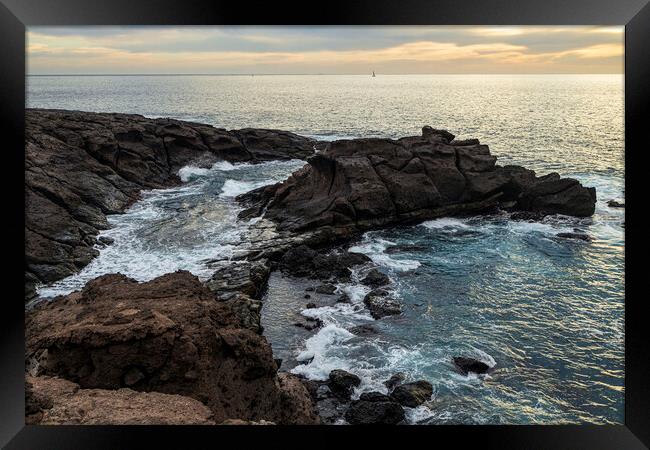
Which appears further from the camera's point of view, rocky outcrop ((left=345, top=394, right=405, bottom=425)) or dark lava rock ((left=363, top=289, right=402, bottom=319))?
dark lava rock ((left=363, top=289, right=402, bottom=319))

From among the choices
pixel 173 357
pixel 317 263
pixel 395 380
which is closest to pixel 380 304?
pixel 317 263

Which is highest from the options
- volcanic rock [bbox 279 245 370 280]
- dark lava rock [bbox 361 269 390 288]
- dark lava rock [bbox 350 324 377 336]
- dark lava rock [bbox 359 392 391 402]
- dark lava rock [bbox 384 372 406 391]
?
volcanic rock [bbox 279 245 370 280]

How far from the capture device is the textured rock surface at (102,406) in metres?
8.43

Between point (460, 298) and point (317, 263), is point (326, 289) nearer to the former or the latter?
point (317, 263)

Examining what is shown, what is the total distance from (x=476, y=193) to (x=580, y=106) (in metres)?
74.1

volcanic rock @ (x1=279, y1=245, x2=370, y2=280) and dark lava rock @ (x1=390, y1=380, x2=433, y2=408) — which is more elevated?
volcanic rock @ (x1=279, y1=245, x2=370, y2=280)

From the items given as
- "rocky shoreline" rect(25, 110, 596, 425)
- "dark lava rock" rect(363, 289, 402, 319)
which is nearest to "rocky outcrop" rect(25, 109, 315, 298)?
"rocky shoreline" rect(25, 110, 596, 425)

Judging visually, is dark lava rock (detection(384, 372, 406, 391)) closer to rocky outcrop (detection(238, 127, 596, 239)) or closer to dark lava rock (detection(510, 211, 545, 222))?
rocky outcrop (detection(238, 127, 596, 239))

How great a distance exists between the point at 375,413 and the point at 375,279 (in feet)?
34.8

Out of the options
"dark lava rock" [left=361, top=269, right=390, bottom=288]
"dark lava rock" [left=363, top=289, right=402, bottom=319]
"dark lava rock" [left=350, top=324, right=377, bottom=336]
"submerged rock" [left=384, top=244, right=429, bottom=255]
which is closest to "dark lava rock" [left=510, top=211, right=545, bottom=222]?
"submerged rock" [left=384, top=244, right=429, bottom=255]

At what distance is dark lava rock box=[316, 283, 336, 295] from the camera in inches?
969

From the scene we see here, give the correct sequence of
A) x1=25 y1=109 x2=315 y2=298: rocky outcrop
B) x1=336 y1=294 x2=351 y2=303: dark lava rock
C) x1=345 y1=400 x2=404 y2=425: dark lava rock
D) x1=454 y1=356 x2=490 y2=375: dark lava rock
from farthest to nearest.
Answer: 1. x1=25 y1=109 x2=315 y2=298: rocky outcrop
2. x1=336 y1=294 x2=351 y2=303: dark lava rock
3. x1=454 y1=356 x2=490 y2=375: dark lava rock
4. x1=345 y1=400 x2=404 y2=425: dark lava rock

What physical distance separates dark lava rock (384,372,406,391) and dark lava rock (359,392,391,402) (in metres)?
0.60

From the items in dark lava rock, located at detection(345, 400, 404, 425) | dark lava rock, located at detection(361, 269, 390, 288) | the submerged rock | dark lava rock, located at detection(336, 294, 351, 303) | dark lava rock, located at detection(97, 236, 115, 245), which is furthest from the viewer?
the submerged rock
